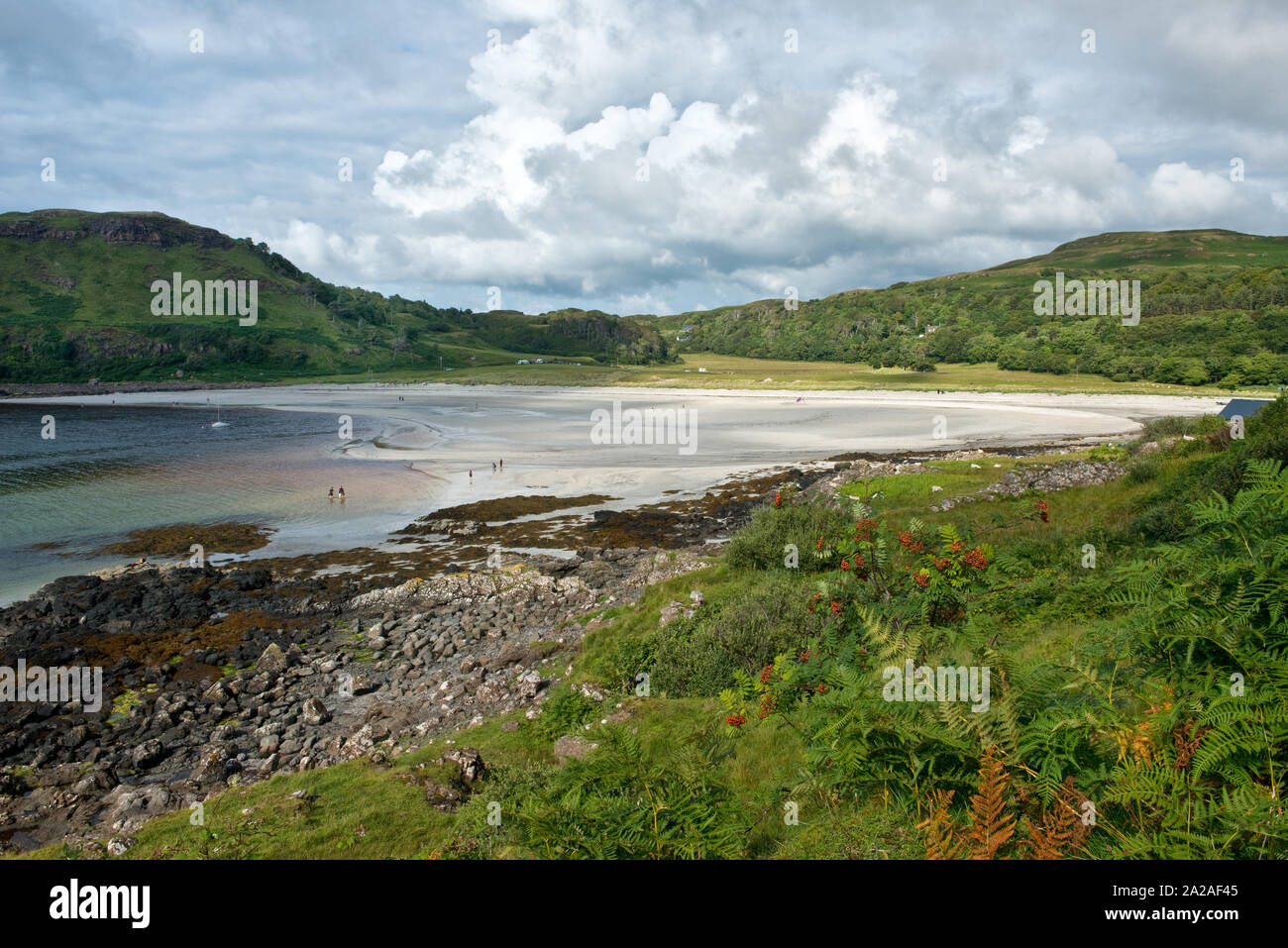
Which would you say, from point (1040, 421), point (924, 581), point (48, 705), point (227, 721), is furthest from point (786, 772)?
point (1040, 421)

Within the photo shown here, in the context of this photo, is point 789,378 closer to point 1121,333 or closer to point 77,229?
point 1121,333

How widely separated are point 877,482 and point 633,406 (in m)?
67.5

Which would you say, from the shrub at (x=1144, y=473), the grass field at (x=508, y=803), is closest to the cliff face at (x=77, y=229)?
the grass field at (x=508, y=803)

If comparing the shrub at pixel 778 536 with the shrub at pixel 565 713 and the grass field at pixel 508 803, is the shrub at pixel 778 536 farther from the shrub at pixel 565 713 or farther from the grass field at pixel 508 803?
the shrub at pixel 565 713

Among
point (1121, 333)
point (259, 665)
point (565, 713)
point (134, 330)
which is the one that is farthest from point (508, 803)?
point (134, 330)

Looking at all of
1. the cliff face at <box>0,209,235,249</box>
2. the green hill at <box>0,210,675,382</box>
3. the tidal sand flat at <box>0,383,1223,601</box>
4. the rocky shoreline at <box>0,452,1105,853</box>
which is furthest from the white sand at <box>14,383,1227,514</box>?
the cliff face at <box>0,209,235,249</box>

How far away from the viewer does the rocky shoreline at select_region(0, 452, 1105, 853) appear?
1123cm

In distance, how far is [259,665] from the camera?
16.1m

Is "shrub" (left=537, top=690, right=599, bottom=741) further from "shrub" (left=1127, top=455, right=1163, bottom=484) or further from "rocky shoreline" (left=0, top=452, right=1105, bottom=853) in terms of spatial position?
"shrub" (left=1127, top=455, right=1163, bottom=484)

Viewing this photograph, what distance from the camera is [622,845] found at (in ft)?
12.9

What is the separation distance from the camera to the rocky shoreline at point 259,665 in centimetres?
1123

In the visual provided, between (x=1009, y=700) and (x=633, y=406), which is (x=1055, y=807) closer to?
(x=1009, y=700)

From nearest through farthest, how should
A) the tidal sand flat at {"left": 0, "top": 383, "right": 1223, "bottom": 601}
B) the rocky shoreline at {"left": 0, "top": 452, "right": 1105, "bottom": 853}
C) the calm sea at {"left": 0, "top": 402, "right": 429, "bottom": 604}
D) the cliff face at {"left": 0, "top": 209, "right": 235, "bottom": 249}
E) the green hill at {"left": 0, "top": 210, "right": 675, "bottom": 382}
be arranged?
the rocky shoreline at {"left": 0, "top": 452, "right": 1105, "bottom": 853} → the calm sea at {"left": 0, "top": 402, "right": 429, "bottom": 604} → the tidal sand flat at {"left": 0, "top": 383, "right": 1223, "bottom": 601} → the green hill at {"left": 0, "top": 210, "right": 675, "bottom": 382} → the cliff face at {"left": 0, "top": 209, "right": 235, "bottom": 249}

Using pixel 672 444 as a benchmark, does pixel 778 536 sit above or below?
below
